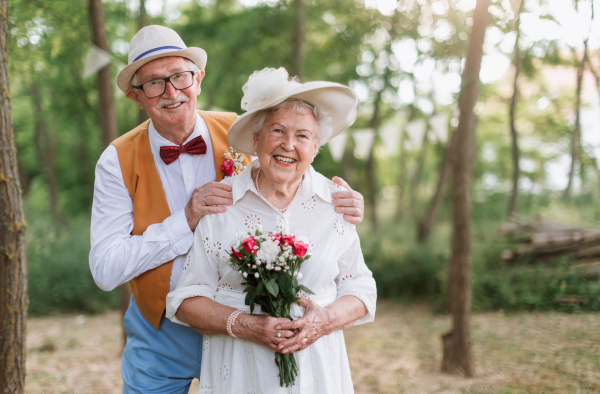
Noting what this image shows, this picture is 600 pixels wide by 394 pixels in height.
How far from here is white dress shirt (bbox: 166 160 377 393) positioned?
2451 millimetres

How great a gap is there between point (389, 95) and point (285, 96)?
1142cm

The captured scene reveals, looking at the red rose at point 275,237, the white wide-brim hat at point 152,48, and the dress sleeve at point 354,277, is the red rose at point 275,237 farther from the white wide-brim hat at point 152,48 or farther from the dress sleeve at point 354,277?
the white wide-brim hat at point 152,48

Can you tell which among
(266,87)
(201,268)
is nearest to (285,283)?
(201,268)

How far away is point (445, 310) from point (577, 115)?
444 centimetres

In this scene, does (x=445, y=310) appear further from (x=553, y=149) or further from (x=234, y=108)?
(x=553, y=149)

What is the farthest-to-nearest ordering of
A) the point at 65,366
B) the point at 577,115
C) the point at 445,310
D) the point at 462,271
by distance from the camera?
the point at 577,115
the point at 445,310
the point at 65,366
the point at 462,271

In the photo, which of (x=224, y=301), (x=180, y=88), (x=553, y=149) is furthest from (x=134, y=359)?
(x=553, y=149)

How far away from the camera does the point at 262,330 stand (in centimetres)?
227

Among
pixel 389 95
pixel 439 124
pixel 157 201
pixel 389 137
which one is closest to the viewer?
pixel 157 201

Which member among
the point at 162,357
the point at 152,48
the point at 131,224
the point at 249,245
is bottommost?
the point at 162,357

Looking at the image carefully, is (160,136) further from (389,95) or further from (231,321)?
(389,95)

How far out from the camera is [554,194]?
13.6 metres

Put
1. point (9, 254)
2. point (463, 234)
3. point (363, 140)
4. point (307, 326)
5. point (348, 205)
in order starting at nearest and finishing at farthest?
point (307, 326) → point (348, 205) → point (9, 254) → point (463, 234) → point (363, 140)

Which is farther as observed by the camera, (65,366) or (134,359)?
(65,366)
